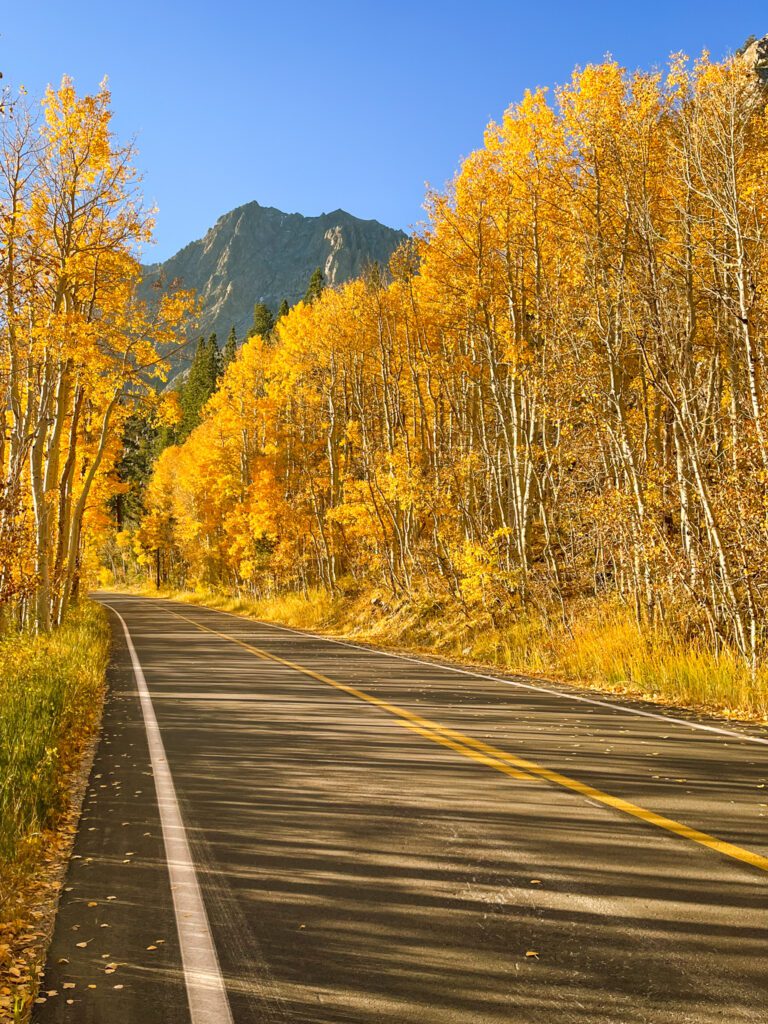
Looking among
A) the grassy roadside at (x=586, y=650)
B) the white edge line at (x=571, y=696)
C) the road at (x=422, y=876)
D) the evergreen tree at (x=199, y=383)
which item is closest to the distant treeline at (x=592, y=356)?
the grassy roadside at (x=586, y=650)

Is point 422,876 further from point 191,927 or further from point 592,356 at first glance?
point 592,356

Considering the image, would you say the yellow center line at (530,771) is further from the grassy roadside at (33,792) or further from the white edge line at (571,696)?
the grassy roadside at (33,792)

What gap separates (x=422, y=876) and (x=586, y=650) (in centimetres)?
1043

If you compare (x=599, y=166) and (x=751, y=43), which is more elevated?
(x=751, y=43)

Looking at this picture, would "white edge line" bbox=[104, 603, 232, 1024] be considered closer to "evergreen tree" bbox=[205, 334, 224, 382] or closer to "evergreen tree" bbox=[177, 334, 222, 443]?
"evergreen tree" bbox=[177, 334, 222, 443]

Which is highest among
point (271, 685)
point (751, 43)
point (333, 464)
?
point (751, 43)

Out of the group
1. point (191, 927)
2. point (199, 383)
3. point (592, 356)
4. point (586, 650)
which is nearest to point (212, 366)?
point (199, 383)

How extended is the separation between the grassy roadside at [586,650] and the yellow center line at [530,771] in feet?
11.5

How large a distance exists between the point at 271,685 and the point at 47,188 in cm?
1106

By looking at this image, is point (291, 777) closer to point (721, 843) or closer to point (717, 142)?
point (721, 843)

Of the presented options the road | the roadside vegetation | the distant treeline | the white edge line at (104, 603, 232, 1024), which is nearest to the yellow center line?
the road

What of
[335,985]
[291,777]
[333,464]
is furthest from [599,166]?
[333,464]

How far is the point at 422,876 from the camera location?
4.54m

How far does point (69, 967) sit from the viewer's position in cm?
368
